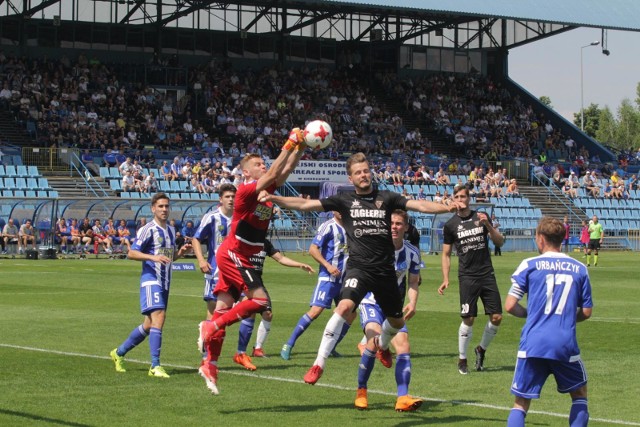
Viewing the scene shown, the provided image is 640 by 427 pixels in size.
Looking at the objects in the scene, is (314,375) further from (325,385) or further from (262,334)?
(262,334)

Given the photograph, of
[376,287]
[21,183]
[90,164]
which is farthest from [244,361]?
[90,164]

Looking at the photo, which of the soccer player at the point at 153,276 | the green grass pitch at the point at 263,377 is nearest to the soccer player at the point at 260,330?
the green grass pitch at the point at 263,377

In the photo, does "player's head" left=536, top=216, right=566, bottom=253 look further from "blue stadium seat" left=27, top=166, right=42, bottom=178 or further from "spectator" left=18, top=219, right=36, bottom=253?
"blue stadium seat" left=27, top=166, right=42, bottom=178

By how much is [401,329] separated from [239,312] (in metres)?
1.63

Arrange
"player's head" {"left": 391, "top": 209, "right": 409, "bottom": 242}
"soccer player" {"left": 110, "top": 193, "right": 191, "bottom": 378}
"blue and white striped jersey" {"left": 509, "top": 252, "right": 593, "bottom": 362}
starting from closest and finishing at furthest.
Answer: "blue and white striped jersey" {"left": 509, "top": 252, "right": 593, "bottom": 362}, "player's head" {"left": 391, "top": 209, "right": 409, "bottom": 242}, "soccer player" {"left": 110, "top": 193, "right": 191, "bottom": 378}

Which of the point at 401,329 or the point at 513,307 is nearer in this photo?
the point at 513,307

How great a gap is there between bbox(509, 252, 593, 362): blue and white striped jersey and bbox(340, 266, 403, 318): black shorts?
2491 millimetres

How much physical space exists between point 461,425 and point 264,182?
116 inches

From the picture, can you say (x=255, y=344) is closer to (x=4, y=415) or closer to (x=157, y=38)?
(x=4, y=415)

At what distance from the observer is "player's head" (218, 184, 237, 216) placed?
14.0m

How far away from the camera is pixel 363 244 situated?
10.7 m

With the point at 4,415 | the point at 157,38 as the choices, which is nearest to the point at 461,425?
the point at 4,415

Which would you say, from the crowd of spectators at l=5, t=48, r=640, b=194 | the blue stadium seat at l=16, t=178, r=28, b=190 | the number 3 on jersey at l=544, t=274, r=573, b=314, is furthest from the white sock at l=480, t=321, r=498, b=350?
the blue stadium seat at l=16, t=178, r=28, b=190

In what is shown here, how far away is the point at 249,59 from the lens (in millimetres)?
64938
